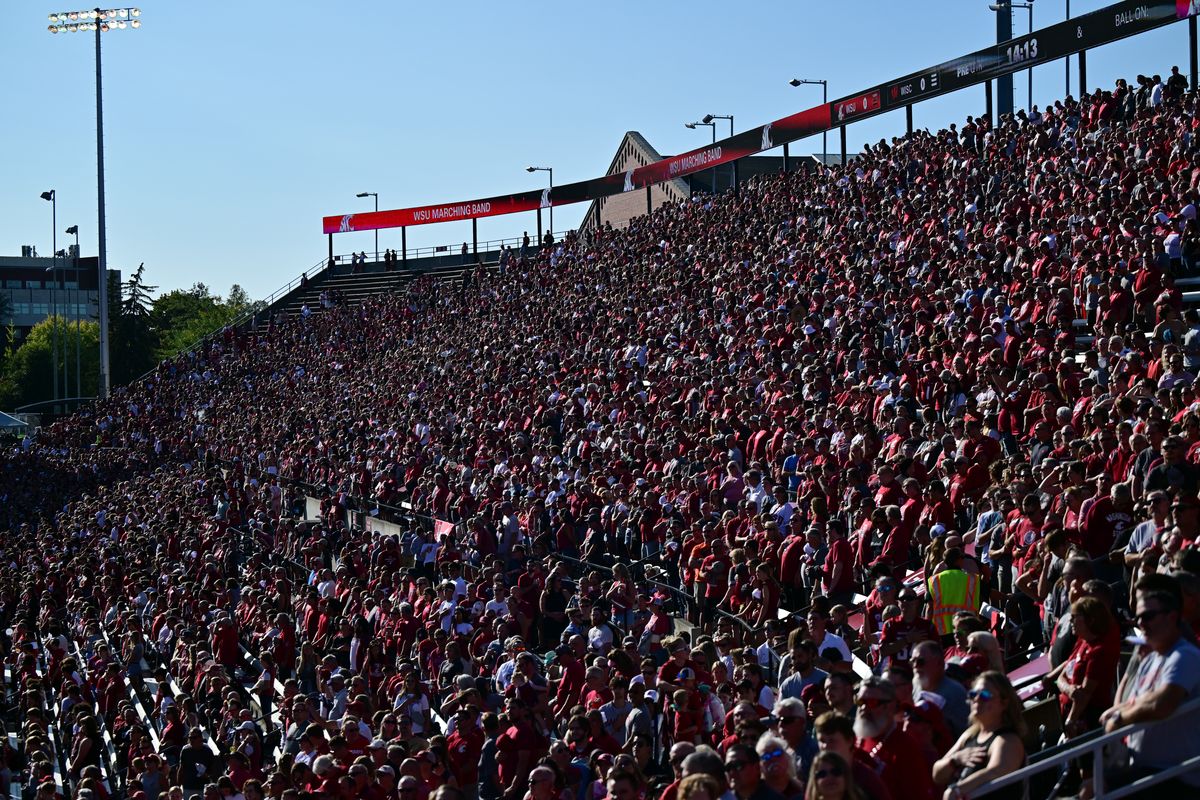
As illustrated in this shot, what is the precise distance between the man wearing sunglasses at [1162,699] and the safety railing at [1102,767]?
1.3 inches

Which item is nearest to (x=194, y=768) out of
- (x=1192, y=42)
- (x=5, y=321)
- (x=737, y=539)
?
(x=737, y=539)

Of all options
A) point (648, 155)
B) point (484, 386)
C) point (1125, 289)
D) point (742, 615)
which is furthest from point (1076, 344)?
point (648, 155)

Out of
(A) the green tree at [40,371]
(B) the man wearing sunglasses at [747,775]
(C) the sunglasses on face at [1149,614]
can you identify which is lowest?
(B) the man wearing sunglasses at [747,775]

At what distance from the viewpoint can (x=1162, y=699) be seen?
17.3 ft

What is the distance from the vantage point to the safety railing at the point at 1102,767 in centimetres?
525

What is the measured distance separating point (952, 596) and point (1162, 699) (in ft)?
13.7

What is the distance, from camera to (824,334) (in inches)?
803

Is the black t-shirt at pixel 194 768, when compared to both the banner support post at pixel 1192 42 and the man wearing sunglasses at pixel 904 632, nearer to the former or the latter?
the man wearing sunglasses at pixel 904 632

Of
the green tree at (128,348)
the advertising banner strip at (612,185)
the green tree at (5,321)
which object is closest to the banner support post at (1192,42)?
the advertising banner strip at (612,185)

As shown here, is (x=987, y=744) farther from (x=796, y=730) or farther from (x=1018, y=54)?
(x=1018, y=54)

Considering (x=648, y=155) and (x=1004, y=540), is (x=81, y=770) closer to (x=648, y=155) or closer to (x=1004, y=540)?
(x=1004, y=540)

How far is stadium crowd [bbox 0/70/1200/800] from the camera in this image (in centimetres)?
677

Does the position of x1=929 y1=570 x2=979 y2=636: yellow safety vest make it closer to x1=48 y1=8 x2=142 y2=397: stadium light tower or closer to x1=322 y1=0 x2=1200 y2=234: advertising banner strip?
x1=322 y1=0 x2=1200 y2=234: advertising banner strip

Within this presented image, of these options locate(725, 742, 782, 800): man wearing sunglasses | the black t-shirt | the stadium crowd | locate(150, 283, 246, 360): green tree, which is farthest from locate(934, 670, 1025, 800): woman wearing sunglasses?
locate(150, 283, 246, 360): green tree
